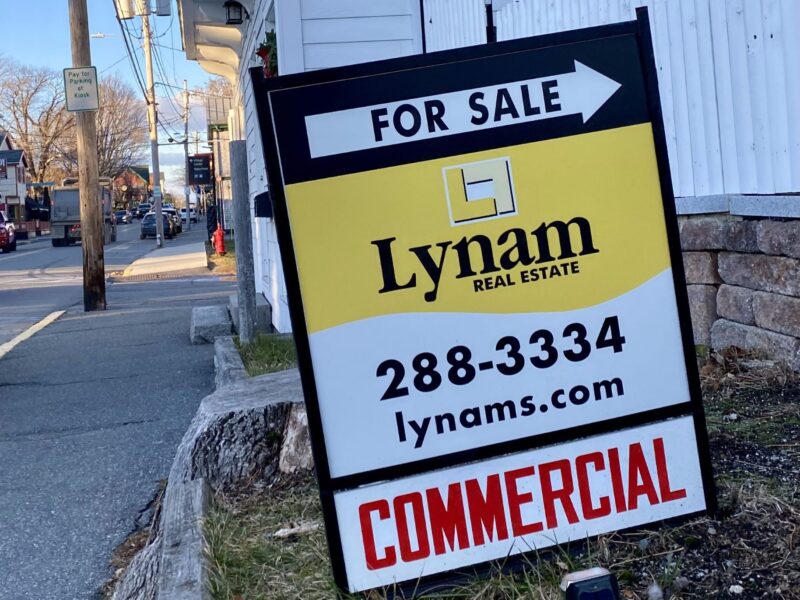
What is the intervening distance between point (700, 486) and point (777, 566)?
27cm

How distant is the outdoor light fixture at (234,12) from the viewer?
10.8 metres

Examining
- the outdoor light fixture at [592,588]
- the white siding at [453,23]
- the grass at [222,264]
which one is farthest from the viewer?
the grass at [222,264]

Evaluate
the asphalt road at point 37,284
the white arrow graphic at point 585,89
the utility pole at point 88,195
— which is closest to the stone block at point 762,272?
the white arrow graphic at point 585,89

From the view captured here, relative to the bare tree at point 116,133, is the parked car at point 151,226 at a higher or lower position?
lower

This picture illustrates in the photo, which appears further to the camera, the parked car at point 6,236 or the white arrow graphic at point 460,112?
the parked car at point 6,236

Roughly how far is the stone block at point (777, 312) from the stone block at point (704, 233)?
1.29 feet

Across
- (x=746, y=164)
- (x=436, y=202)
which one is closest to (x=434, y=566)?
(x=436, y=202)

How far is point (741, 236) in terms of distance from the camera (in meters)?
4.11

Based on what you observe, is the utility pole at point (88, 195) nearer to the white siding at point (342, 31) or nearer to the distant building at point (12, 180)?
the white siding at point (342, 31)

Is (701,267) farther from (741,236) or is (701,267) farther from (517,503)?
(517,503)

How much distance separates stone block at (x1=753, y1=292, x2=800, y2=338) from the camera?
12.2 feet

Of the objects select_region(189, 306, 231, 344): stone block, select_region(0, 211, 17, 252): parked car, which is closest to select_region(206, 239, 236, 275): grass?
select_region(189, 306, 231, 344): stone block

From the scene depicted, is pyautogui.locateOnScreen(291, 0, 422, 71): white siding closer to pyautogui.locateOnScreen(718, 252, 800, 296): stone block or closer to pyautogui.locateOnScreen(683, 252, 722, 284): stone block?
pyautogui.locateOnScreen(683, 252, 722, 284): stone block

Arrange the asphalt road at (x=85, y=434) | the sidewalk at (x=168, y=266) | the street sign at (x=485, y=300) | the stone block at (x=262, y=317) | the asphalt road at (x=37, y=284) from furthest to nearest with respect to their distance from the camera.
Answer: the sidewalk at (x=168, y=266) → the asphalt road at (x=37, y=284) → the stone block at (x=262, y=317) → the asphalt road at (x=85, y=434) → the street sign at (x=485, y=300)
